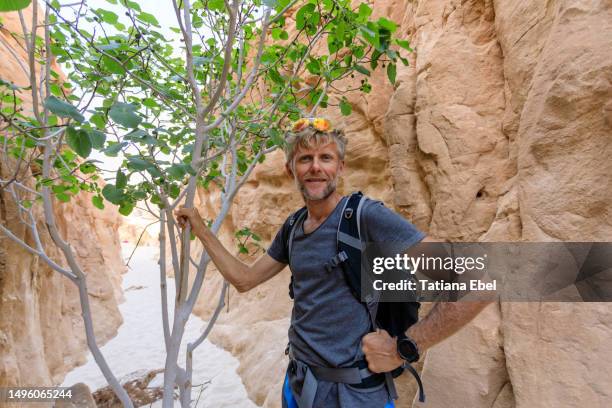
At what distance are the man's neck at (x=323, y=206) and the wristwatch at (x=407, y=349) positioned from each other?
59cm

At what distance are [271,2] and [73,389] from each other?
12.2 feet

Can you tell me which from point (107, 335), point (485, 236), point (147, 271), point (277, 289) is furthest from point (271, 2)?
point (147, 271)

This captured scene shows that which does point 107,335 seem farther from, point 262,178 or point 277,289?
point 262,178

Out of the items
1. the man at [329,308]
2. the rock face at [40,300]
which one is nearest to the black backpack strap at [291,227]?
the man at [329,308]

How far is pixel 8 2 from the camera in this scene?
831 millimetres

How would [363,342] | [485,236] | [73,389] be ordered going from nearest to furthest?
[363,342]
[485,236]
[73,389]

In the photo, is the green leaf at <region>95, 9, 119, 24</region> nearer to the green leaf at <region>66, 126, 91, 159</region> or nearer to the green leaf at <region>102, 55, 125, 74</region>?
the green leaf at <region>102, 55, 125, 74</region>

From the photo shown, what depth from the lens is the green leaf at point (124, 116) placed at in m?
1.12

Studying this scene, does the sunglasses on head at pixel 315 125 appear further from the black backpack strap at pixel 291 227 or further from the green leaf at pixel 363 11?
the green leaf at pixel 363 11

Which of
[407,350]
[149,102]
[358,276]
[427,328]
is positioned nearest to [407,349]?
[407,350]

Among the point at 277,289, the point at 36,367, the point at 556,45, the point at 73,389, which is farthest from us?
the point at 277,289

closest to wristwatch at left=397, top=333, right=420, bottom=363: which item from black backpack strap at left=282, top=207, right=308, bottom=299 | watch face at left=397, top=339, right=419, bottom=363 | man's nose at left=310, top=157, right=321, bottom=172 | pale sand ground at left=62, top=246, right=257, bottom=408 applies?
watch face at left=397, top=339, right=419, bottom=363

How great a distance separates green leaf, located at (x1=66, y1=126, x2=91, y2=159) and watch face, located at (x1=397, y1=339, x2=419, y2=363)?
3.98ft

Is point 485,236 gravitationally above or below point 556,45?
below
